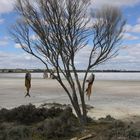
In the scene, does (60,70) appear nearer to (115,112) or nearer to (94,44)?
(94,44)

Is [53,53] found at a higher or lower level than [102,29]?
lower

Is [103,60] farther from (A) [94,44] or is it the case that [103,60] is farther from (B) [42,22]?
(B) [42,22]

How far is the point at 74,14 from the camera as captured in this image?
1120 centimetres

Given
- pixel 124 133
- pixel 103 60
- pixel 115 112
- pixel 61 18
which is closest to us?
pixel 124 133

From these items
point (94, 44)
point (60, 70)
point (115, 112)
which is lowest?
point (115, 112)

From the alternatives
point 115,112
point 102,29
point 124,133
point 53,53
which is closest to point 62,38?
point 53,53

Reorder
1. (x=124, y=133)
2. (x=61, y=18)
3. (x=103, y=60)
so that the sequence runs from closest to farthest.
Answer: (x=124, y=133)
(x=61, y=18)
(x=103, y=60)

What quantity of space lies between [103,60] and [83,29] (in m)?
1.09

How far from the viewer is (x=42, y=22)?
37.2 ft

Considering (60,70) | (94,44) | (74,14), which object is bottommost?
(60,70)

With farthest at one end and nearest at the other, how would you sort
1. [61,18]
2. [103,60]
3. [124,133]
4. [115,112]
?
[115,112] → [103,60] → [61,18] → [124,133]

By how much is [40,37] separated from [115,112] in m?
7.40

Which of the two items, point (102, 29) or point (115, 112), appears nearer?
point (102, 29)

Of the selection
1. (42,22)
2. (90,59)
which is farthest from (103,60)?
(42,22)
